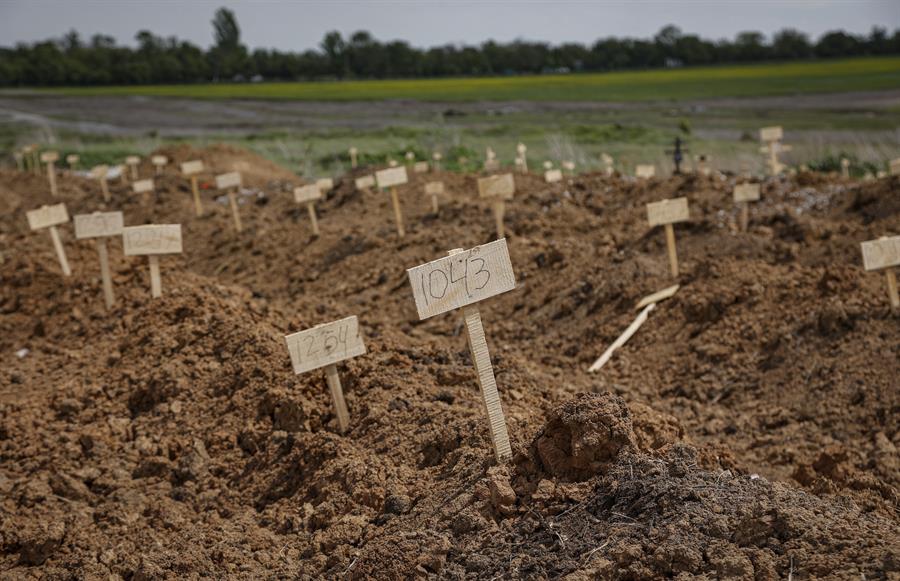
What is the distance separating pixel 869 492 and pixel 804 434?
1362mm

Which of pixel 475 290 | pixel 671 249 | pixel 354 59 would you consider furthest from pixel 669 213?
pixel 354 59

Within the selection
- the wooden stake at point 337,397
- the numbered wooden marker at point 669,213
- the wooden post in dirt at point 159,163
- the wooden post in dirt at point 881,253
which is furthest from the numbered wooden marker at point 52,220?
the wooden post in dirt at point 159,163

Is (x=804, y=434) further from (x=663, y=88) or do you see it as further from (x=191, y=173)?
(x=663, y=88)

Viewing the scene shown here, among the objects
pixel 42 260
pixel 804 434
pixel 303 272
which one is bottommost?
pixel 804 434

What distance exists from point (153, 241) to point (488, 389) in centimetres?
417

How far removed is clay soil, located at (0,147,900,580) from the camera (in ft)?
12.0

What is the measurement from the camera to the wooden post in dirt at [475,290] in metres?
4.15

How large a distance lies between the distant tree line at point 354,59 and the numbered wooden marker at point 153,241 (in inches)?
2425

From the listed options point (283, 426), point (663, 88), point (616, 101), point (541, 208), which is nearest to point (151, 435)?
point (283, 426)

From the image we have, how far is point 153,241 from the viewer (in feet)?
24.6

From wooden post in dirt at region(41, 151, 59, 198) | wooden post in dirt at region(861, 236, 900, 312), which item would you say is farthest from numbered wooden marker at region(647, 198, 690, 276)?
wooden post in dirt at region(41, 151, 59, 198)

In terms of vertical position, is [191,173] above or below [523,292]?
above

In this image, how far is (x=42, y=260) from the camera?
981 cm

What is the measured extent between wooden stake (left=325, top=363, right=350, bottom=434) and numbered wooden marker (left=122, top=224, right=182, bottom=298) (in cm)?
270
